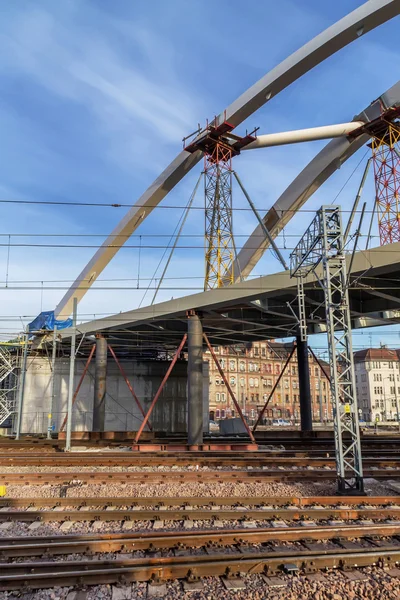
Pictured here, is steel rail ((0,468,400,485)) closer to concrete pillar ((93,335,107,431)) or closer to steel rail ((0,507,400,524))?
steel rail ((0,507,400,524))

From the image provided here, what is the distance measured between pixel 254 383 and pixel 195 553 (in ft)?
269

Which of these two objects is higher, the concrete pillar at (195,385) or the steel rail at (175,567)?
the concrete pillar at (195,385)

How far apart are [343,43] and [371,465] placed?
29.6 metres

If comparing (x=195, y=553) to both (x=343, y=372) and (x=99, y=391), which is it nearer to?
(x=343, y=372)

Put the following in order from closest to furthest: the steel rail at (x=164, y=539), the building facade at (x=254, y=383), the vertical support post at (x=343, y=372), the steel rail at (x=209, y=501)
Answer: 1. the steel rail at (x=164, y=539)
2. the steel rail at (x=209, y=501)
3. the vertical support post at (x=343, y=372)
4. the building facade at (x=254, y=383)

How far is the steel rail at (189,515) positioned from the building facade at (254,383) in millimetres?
70899

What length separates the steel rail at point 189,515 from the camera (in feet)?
29.9

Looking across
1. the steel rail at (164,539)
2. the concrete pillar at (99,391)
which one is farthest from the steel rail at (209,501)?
the concrete pillar at (99,391)

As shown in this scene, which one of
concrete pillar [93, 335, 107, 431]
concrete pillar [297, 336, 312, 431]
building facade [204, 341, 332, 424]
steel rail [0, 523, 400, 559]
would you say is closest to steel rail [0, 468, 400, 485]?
steel rail [0, 523, 400, 559]

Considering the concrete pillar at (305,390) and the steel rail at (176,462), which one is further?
the concrete pillar at (305,390)

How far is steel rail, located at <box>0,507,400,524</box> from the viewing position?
910 cm

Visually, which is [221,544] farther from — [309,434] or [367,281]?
[309,434]

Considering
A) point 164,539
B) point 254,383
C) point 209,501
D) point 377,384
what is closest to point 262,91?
point 209,501

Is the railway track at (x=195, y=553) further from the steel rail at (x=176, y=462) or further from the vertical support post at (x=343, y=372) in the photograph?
the steel rail at (x=176, y=462)
